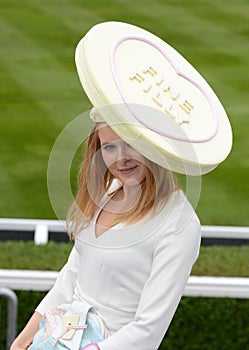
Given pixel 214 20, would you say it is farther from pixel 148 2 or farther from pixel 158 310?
pixel 158 310

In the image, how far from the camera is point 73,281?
4.66 metres

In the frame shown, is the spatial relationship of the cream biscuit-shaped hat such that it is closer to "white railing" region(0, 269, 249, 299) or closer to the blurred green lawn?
"white railing" region(0, 269, 249, 299)

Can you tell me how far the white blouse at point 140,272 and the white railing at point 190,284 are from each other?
6.59 feet

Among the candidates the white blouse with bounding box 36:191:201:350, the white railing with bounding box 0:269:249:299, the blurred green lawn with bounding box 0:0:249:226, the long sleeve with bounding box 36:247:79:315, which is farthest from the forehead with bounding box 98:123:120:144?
the blurred green lawn with bounding box 0:0:249:226

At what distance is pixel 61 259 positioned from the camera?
279 inches

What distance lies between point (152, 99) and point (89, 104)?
9.06 metres

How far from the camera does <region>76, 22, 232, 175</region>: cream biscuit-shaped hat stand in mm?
4121

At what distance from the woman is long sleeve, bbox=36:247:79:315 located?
138 mm

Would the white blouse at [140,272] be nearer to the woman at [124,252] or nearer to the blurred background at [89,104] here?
the woman at [124,252]

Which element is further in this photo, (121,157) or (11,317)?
(11,317)

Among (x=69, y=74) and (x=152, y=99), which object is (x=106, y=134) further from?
(x=69, y=74)

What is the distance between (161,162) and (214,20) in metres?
12.9

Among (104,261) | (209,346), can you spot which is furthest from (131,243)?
(209,346)

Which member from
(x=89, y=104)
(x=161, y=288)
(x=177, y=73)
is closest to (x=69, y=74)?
(x=89, y=104)
